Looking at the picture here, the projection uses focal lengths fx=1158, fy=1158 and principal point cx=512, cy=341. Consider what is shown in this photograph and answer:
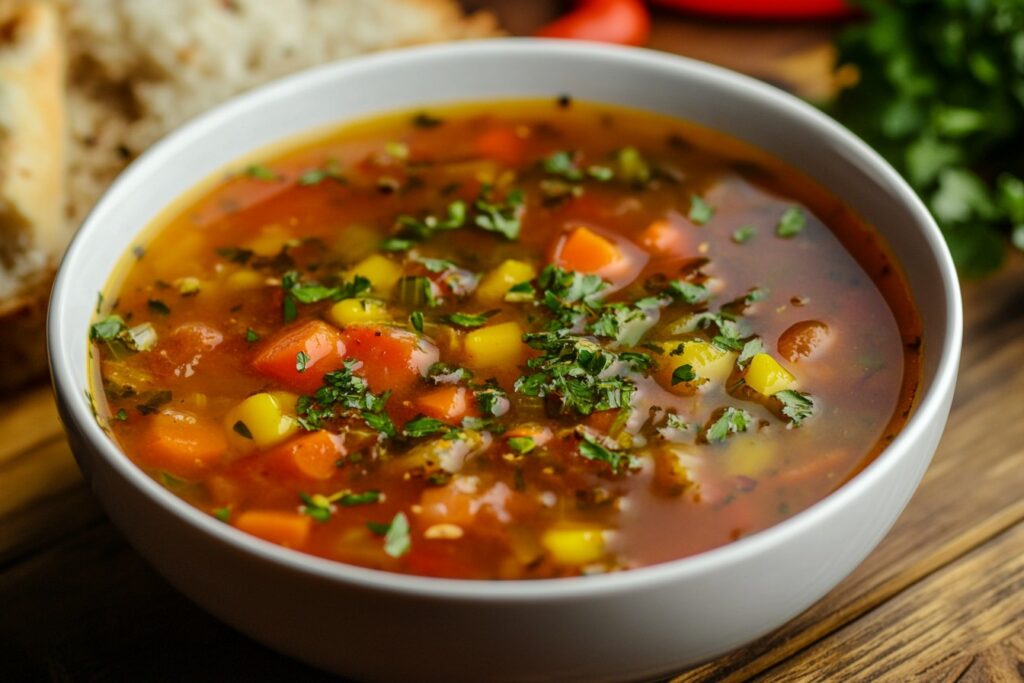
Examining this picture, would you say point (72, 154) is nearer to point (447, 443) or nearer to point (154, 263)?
point (154, 263)

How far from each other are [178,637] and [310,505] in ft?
1.64

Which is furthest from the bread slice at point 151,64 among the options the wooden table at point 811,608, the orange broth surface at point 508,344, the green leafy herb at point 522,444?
the green leafy herb at point 522,444

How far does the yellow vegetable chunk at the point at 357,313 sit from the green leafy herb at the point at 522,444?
19.2 inches

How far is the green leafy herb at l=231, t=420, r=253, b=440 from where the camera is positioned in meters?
2.34

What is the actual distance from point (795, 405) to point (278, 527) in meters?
1.05

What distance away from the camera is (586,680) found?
194cm

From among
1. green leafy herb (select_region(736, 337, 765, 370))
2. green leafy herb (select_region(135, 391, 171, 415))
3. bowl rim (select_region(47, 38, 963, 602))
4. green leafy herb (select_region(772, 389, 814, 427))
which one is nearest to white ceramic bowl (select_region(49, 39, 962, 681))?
bowl rim (select_region(47, 38, 963, 602))

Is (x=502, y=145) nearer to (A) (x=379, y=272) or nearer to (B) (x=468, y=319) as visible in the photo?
(A) (x=379, y=272)

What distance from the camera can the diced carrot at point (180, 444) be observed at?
2.28 meters

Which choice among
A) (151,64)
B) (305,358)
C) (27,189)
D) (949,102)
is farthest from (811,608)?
(151,64)

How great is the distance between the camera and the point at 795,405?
2342mm

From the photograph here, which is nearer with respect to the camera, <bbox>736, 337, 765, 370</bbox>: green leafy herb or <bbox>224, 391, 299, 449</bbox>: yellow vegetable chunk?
<bbox>224, 391, 299, 449</bbox>: yellow vegetable chunk

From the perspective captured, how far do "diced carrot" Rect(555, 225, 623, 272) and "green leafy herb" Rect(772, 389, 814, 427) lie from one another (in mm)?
583

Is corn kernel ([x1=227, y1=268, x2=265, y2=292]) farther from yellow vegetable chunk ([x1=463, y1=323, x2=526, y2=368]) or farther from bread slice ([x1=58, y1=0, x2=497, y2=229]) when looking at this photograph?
bread slice ([x1=58, y1=0, x2=497, y2=229])
